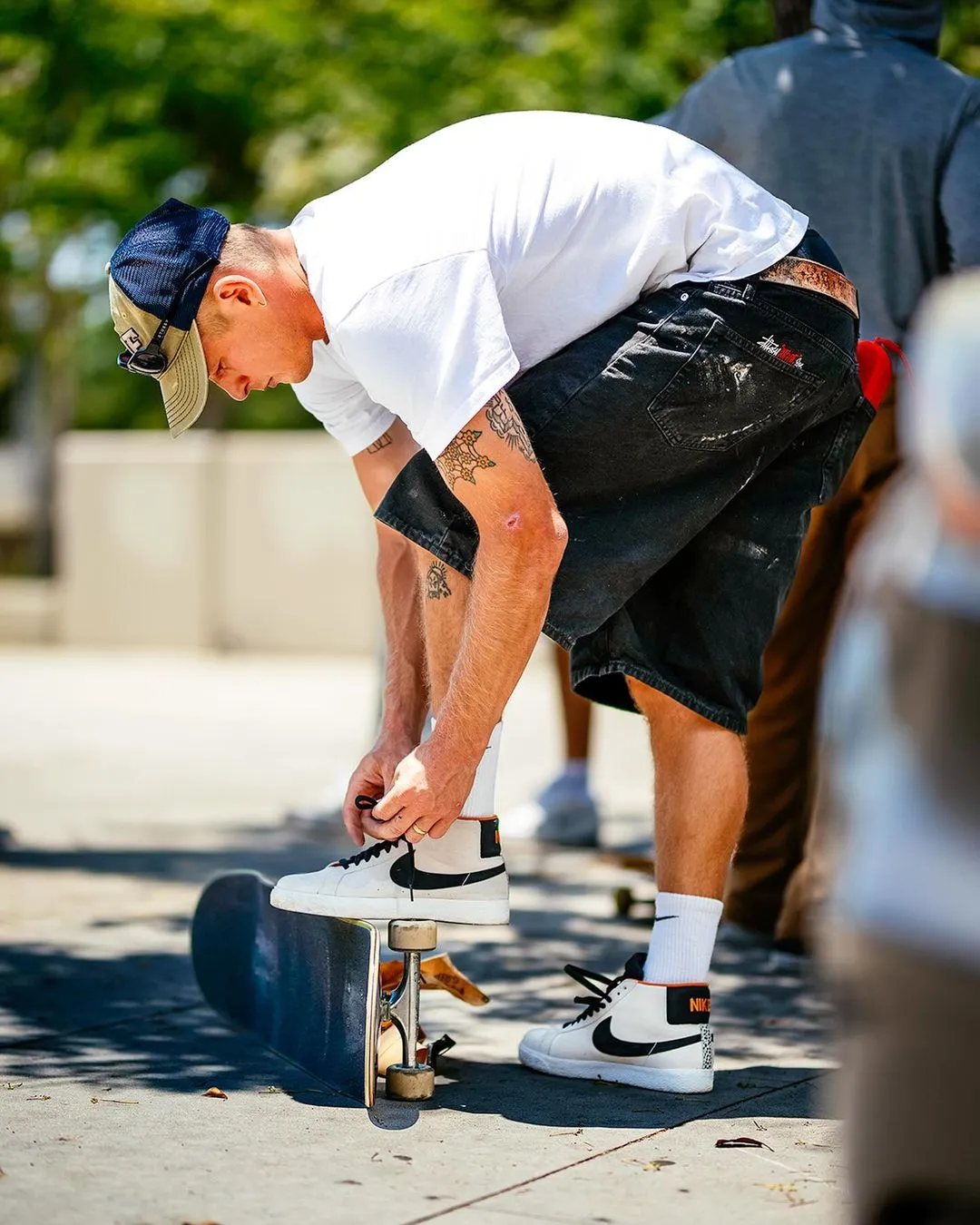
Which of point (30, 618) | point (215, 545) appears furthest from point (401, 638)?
point (30, 618)

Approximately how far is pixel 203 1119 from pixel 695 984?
32.5 inches

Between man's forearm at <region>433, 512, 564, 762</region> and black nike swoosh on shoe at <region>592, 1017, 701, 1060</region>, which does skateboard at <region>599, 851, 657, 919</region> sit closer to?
black nike swoosh on shoe at <region>592, 1017, 701, 1060</region>

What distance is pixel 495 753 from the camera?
2.95m

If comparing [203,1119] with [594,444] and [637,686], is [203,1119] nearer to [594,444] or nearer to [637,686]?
[637,686]

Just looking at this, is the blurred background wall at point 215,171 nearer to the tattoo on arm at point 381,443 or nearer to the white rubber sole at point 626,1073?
the tattoo on arm at point 381,443

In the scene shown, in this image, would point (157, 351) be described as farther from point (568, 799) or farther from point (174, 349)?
point (568, 799)

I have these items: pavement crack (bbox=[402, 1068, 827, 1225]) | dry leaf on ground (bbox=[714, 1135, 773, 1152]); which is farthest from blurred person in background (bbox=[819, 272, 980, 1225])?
dry leaf on ground (bbox=[714, 1135, 773, 1152])

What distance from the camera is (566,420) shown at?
2.83 m

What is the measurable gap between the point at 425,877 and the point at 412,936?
0.39 ft

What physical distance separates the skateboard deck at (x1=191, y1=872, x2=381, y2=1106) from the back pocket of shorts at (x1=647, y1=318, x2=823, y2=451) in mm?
956

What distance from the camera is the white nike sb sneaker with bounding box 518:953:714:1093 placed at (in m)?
2.87

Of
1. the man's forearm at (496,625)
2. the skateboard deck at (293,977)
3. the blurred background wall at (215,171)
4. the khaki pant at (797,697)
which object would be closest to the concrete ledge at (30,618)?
the blurred background wall at (215,171)

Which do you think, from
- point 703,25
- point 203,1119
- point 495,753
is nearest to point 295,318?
point 495,753

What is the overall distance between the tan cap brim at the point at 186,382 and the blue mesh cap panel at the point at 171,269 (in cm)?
4
